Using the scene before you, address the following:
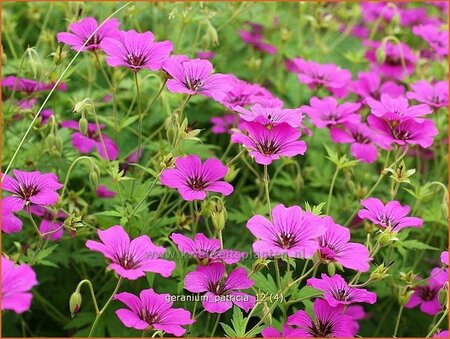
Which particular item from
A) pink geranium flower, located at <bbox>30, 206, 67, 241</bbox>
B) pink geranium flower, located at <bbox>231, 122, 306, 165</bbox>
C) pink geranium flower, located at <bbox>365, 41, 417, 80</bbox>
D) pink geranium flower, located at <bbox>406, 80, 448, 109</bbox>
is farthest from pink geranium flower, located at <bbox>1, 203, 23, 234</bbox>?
pink geranium flower, located at <bbox>365, 41, 417, 80</bbox>

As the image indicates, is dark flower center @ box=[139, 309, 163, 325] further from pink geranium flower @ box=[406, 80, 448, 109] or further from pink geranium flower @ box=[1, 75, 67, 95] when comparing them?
pink geranium flower @ box=[406, 80, 448, 109]

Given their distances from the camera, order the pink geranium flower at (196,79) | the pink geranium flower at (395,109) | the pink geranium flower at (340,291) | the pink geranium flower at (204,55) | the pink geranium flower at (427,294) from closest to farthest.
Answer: the pink geranium flower at (340,291), the pink geranium flower at (196,79), the pink geranium flower at (395,109), the pink geranium flower at (427,294), the pink geranium flower at (204,55)

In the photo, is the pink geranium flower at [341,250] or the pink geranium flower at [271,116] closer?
the pink geranium flower at [341,250]

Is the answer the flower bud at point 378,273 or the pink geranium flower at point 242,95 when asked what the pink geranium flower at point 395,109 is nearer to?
the pink geranium flower at point 242,95

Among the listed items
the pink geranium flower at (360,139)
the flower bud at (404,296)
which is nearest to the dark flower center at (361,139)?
the pink geranium flower at (360,139)

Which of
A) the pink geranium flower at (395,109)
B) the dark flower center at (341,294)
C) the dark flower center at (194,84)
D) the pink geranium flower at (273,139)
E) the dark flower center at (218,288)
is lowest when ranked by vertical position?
the dark flower center at (218,288)

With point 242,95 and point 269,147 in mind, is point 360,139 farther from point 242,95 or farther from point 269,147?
point 269,147

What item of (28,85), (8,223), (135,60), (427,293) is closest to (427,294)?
(427,293)
